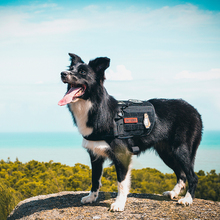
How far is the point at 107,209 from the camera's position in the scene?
4.10m

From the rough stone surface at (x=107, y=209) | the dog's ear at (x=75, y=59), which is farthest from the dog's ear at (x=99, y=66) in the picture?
the rough stone surface at (x=107, y=209)

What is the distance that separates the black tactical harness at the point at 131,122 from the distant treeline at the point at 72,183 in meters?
1.83

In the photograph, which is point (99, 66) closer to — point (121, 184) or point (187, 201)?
point (121, 184)

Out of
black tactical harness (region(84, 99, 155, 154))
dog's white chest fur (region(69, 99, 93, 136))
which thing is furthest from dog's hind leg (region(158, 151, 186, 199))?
dog's white chest fur (region(69, 99, 93, 136))

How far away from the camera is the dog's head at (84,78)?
360 cm

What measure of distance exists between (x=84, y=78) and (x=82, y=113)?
21.3 inches

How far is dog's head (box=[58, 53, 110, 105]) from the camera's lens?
11.8 feet

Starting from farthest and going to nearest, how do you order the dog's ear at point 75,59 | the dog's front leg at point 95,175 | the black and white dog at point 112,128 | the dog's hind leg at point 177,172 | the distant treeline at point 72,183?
the distant treeline at point 72,183, the dog's hind leg at point 177,172, the dog's front leg at point 95,175, the dog's ear at point 75,59, the black and white dog at point 112,128

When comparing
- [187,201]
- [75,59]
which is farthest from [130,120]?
[187,201]

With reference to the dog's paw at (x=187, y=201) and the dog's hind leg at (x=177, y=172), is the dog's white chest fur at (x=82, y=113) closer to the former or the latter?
the dog's hind leg at (x=177, y=172)

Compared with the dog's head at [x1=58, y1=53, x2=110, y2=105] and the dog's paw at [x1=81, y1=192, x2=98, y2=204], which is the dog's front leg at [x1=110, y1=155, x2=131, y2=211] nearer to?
the dog's paw at [x1=81, y1=192, x2=98, y2=204]

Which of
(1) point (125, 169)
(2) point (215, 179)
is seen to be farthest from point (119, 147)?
(2) point (215, 179)

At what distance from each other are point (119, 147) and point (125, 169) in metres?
0.37

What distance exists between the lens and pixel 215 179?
591cm
